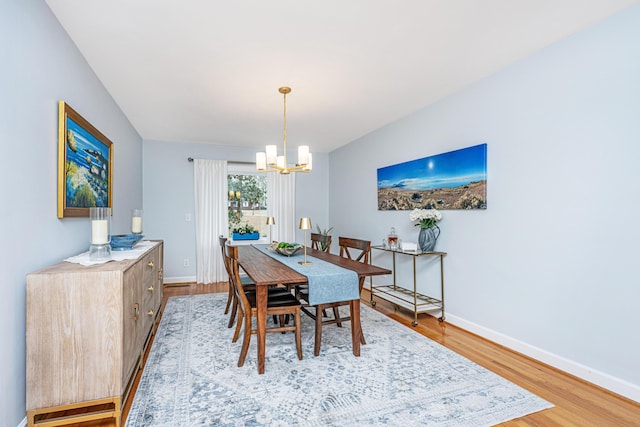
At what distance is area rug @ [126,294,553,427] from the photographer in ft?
5.90

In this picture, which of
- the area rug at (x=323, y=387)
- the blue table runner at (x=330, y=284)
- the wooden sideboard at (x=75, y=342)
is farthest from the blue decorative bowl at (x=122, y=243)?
the blue table runner at (x=330, y=284)

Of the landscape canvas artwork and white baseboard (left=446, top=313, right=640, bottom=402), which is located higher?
the landscape canvas artwork

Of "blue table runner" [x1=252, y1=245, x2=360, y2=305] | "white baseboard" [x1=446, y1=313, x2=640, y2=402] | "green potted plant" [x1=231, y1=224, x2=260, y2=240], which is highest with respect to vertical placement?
"green potted plant" [x1=231, y1=224, x2=260, y2=240]

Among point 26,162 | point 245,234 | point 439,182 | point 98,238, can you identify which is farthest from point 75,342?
point 245,234

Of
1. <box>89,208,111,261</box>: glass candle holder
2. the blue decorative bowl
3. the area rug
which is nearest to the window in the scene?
the area rug

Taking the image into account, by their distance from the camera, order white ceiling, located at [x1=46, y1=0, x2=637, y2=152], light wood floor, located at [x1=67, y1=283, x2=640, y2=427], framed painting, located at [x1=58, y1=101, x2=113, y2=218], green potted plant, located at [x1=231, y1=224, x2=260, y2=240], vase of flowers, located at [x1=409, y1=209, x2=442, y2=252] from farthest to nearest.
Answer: green potted plant, located at [x1=231, y1=224, x2=260, y2=240], vase of flowers, located at [x1=409, y1=209, x2=442, y2=252], framed painting, located at [x1=58, y1=101, x2=113, y2=218], white ceiling, located at [x1=46, y1=0, x2=637, y2=152], light wood floor, located at [x1=67, y1=283, x2=640, y2=427]

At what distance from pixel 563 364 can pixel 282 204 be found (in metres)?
4.50

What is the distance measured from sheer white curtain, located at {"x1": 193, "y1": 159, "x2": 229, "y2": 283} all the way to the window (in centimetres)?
17

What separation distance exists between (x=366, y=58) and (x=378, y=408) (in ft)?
8.18

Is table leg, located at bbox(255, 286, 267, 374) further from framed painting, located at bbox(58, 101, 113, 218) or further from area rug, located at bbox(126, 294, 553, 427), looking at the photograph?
framed painting, located at bbox(58, 101, 113, 218)

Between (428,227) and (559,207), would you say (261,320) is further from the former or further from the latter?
(559,207)

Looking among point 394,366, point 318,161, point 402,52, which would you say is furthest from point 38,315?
point 318,161

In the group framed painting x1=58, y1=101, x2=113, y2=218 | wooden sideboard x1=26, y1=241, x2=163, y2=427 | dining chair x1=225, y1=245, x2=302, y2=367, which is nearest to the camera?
wooden sideboard x1=26, y1=241, x2=163, y2=427

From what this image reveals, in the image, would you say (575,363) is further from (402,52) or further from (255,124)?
(255,124)
